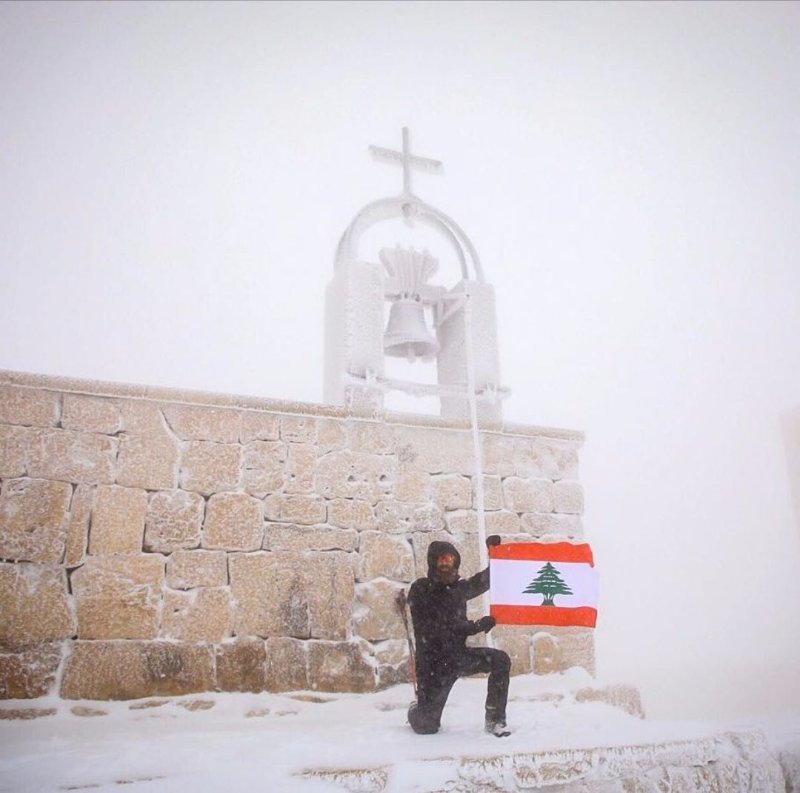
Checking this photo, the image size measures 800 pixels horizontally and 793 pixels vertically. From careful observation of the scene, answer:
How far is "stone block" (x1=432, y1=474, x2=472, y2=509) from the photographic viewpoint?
4.39 m

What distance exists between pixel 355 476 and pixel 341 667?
1.30 metres

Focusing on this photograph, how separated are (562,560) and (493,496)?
816mm

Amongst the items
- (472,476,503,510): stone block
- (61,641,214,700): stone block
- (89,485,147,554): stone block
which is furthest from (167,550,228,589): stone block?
(472,476,503,510): stone block

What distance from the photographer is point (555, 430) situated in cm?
478

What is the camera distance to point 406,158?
6.16 metres

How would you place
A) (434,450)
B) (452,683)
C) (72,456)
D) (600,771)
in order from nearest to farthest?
(600,771), (452,683), (72,456), (434,450)

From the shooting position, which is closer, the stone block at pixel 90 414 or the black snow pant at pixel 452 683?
the black snow pant at pixel 452 683

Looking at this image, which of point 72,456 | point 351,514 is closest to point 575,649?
point 351,514

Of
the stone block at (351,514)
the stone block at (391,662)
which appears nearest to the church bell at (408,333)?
the stone block at (351,514)

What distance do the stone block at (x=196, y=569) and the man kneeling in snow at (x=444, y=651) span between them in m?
1.32

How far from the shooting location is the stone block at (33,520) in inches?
134

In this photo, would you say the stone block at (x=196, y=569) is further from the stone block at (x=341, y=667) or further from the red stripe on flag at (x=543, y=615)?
the red stripe on flag at (x=543, y=615)

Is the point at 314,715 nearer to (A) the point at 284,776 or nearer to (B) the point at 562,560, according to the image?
(A) the point at 284,776

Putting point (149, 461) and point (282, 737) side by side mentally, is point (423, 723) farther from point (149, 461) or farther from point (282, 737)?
point (149, 461)
